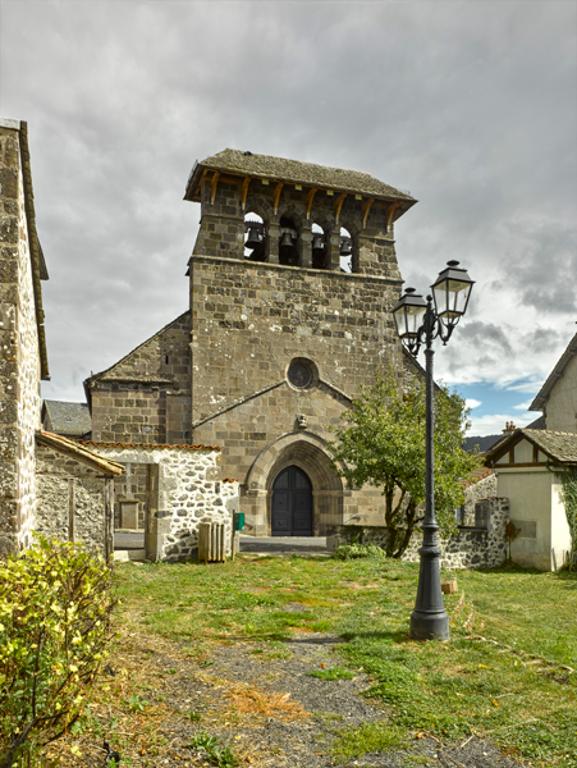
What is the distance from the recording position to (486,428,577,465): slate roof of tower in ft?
53.3

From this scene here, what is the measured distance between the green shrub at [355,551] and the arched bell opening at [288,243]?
35.0 feet

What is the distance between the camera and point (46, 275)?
11.0 metres

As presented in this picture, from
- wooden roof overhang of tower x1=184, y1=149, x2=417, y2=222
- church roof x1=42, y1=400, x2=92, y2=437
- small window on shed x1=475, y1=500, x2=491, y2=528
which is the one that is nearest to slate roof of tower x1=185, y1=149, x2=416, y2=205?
wooden roof overhang of tower x1=184, y1=149, x2=417, y2=222

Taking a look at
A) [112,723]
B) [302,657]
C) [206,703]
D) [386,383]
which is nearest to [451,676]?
[302,657]

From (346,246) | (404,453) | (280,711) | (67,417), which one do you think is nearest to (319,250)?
(346,246)

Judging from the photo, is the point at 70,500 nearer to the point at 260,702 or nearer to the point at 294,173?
the point at 260,702

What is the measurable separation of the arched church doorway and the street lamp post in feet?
42.5

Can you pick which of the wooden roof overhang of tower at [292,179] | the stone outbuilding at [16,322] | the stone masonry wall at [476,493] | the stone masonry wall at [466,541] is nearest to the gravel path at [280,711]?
the stone outbuilding at [16,322]

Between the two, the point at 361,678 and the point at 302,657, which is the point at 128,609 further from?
the point at 361,678

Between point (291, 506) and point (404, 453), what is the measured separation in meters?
7.02

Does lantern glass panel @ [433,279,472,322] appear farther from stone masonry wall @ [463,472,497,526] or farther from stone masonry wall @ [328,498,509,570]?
stone masonry wall @ [463,472,497,526]

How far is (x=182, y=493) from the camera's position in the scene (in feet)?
45.7

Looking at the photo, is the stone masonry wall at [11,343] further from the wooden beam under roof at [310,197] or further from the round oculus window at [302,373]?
the wooden beam under roof at [310,197]

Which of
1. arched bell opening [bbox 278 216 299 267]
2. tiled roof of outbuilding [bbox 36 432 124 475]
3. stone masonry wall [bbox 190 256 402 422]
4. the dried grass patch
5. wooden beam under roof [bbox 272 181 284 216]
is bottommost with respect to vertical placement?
the dried grass patch
